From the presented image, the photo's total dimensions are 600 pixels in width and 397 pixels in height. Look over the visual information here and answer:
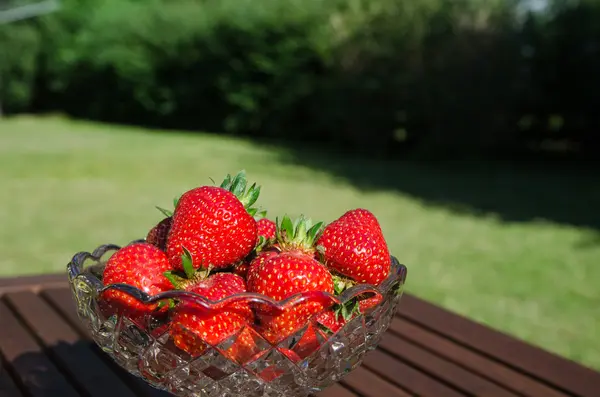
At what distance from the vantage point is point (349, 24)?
11641 millimetres

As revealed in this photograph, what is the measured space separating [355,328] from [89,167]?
8898mm

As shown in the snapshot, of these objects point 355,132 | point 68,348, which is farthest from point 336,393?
point 355,132

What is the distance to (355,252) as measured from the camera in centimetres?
115

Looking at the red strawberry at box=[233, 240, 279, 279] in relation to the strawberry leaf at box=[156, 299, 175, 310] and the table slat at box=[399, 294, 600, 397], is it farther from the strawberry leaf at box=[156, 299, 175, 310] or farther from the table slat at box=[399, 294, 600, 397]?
the table slat at box=[399, 294, 600, 397]

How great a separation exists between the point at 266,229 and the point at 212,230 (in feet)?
0.60

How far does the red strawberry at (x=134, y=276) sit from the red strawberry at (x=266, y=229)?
0.61 ft

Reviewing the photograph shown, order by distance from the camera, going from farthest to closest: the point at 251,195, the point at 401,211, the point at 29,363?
the point at 401,211 → the point at 29,363 → the point at 251,195

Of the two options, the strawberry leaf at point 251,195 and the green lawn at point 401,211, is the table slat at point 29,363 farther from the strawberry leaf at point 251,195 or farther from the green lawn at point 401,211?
the green lawn at point 401,211

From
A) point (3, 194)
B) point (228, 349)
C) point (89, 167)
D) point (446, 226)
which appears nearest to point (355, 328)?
point (228, 349)

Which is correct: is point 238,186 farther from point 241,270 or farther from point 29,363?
point 29,363

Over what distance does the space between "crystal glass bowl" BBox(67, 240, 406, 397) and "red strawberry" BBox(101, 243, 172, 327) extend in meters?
0.02

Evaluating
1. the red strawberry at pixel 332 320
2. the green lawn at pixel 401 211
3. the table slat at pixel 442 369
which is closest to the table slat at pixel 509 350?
the table slat at pixel 442 369

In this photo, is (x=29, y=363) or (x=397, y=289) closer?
(x=397, y=289)

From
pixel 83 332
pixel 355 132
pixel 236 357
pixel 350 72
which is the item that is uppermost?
pixel 236 357
